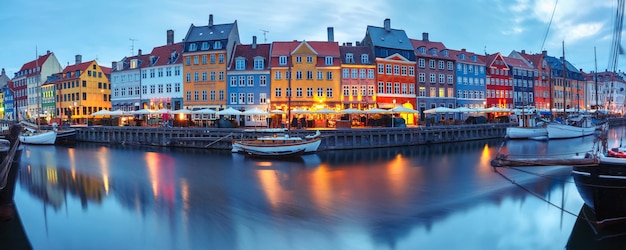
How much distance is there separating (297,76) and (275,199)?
1306 inches

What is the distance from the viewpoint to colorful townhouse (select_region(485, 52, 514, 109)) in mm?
66875

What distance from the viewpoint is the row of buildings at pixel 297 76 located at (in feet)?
164

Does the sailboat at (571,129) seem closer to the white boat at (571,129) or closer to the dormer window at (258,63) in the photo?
the white boat at (571,129)

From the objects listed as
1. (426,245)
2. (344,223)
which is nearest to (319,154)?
(344,223)

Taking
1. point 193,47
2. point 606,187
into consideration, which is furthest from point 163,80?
point 606,187

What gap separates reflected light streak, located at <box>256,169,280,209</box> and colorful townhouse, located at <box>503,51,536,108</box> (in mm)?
58095

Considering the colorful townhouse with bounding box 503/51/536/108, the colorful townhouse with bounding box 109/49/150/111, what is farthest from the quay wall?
the colorful townhouse with bounding box 503/51/536/108

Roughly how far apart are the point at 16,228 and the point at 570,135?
49961mm

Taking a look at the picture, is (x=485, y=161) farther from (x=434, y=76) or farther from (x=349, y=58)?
(x=434, y=76)

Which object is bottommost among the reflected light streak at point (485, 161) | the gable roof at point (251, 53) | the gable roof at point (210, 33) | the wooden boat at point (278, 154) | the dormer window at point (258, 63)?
the reflected light streak at point (485, 161)

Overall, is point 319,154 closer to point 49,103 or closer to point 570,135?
point 570,135

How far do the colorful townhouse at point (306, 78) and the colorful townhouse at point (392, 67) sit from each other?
5.21m

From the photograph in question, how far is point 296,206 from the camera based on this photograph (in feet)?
53.3

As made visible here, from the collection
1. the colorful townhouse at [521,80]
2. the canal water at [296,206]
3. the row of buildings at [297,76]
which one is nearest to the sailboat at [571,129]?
the row of buildings at [297,76]
